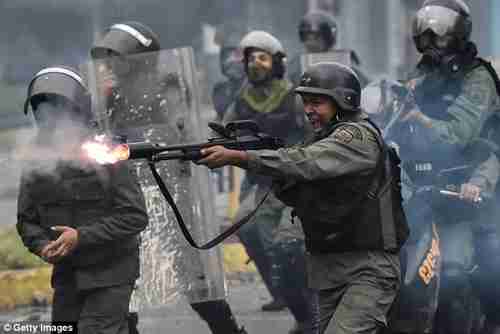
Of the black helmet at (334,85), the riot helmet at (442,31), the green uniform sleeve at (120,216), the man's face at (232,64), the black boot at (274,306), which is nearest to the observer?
the black helmet at (334,85)

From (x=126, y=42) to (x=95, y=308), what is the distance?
2.17m

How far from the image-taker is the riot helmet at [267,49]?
7656 millimetres

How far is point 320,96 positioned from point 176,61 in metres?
1.48

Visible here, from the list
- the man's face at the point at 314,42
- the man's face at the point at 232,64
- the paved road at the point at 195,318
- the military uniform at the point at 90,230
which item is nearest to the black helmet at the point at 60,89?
the military uniform at the point at 90,230

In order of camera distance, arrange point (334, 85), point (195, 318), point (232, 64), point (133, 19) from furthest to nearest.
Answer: point (133, 19), point (232, 64), point (195, 318), point (334, 85)

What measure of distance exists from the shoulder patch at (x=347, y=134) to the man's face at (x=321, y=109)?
15cm

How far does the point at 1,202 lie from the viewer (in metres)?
10.8

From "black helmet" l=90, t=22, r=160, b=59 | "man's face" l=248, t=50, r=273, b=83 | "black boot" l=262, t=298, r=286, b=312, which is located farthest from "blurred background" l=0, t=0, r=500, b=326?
"black helmet" l=90, t=22, r=160, b=59

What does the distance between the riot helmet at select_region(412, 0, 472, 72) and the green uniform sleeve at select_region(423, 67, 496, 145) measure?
0.19 meters

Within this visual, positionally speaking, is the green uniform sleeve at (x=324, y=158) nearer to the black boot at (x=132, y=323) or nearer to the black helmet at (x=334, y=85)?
the black helmet at (x=334, y=85)

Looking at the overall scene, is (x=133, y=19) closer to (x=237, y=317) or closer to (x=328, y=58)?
(x=328, y=58)

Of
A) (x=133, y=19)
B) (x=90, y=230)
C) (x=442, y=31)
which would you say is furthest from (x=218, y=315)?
(x=133, y=19)

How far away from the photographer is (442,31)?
21.4 feet

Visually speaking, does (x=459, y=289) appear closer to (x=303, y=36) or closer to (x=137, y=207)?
(x=137, y=207)
